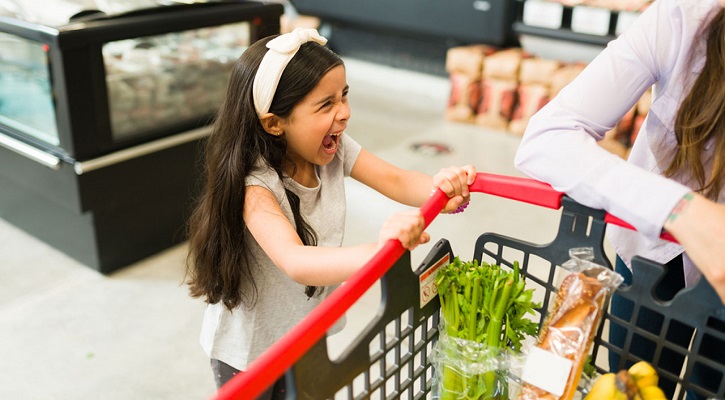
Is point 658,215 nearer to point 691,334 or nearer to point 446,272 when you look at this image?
point 446,272

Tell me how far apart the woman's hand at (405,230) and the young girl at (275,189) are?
0.17 m

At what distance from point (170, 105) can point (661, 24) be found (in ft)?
8.50

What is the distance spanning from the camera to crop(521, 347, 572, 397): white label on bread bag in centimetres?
107

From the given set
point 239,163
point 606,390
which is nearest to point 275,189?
point 239,163

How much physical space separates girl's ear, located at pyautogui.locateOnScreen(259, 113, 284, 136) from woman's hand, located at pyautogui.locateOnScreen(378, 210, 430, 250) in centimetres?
42

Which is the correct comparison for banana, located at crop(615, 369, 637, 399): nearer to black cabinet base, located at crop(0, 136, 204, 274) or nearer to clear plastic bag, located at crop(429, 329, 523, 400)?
clear plastic bag, located at crop(429, 329, 523, 400)

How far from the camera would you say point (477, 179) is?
127 centimetres

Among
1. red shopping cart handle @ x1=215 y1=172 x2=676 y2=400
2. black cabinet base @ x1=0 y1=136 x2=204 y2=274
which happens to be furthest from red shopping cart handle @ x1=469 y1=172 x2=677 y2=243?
black cabinet base @ x1=0 y1=136 x2=204 y2=274

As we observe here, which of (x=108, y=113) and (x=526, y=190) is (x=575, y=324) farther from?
(x=108, y=113)

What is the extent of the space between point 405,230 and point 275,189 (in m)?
0.41

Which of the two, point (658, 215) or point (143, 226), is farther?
point (143, 226)

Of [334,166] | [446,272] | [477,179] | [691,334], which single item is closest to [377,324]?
[446,272]

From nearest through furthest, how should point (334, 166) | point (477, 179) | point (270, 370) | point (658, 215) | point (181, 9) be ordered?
1. point (270, 370)
2. point (658, 215)
3. point (477, 179)
4. point (334, 166)
5. point (181, 9)

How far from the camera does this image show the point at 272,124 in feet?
4.54
